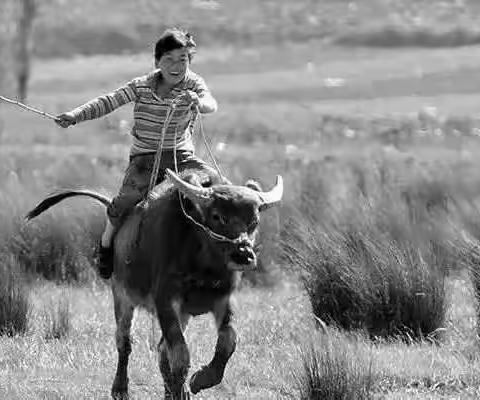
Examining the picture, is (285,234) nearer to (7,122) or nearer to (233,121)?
(233,121)

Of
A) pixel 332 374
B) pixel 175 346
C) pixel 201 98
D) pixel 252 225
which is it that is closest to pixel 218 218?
pixel 252 225

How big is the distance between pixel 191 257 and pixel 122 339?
1181 millimetres

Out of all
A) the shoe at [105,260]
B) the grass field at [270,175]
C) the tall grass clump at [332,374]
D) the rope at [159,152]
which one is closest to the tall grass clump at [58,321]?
the grass field at [270,175]

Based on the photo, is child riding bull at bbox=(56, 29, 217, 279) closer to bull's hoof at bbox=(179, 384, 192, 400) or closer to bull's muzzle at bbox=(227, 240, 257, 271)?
bull's muzzle at bbox=(227, 240, 257, 271)

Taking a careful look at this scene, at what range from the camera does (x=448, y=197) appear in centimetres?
1608

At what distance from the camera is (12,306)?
39.9 ft

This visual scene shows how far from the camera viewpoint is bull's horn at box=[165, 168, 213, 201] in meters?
9.05

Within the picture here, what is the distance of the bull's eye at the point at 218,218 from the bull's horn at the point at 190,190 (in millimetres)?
96

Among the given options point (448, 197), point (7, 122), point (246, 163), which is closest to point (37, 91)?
point (7, 122)

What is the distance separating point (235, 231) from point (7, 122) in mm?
35811

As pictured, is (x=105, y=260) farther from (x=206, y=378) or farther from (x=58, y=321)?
(x=58, y=321)

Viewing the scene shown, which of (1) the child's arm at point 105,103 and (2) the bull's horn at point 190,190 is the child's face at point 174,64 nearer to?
(1) the child's arm at point 105,103

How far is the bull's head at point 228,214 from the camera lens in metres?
8.91

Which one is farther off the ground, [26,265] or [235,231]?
[235,231]
